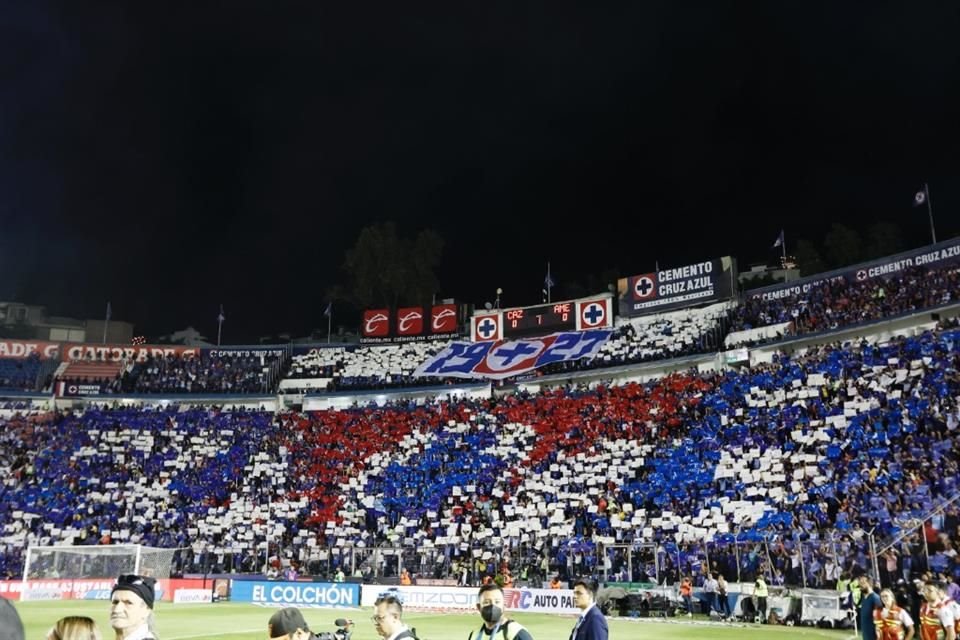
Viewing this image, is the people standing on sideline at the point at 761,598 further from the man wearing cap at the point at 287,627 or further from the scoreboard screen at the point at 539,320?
the scoreboard screen at the point at 539,320

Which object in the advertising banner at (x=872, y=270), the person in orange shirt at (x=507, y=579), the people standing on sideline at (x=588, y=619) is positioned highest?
the advertising banner at (x=872, y=270)

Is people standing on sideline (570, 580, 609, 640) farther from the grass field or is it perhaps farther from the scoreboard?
the scoreboard

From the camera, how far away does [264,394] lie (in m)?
69.1

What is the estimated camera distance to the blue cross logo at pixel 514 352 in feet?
211

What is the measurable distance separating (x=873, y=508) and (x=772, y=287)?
85.6ft

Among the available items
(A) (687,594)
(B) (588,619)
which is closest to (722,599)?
(A) (687,594)

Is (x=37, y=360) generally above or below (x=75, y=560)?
above

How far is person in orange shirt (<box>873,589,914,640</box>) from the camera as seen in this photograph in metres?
14.9

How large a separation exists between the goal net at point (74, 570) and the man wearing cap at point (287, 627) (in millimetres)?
36061

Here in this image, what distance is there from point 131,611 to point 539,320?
60.8m

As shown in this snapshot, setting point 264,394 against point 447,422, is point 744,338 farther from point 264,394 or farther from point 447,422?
point 264,394

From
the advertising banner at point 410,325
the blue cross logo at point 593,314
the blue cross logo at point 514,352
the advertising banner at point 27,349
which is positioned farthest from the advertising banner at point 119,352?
the blue cross logo at point 593,314

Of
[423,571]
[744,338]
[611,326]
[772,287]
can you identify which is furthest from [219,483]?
[772,287]

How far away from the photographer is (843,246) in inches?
3044
